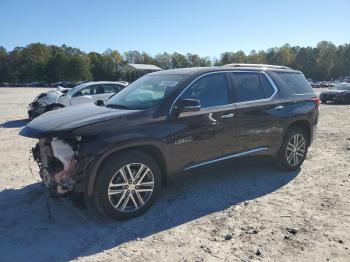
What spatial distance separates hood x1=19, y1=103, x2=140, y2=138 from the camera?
13.6 ft

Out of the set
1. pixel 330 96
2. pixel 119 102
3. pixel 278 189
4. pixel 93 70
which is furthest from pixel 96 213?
pixel 93 70

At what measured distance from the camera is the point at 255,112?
5703mm

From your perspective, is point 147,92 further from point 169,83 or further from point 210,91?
point 210,91

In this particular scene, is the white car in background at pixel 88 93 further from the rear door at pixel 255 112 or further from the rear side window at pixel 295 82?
the rear door at pixel 255 112

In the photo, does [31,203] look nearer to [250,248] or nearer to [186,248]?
[186,248]

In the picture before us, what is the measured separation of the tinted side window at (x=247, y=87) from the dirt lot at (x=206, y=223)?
3.28 feet

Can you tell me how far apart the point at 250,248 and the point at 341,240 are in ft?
3.43

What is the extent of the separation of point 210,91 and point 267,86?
52.2 inches

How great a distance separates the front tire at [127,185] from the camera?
4227 millimetres

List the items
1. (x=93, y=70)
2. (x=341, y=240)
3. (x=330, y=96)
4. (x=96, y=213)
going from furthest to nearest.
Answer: (x=93, y=70)
(x=330, y=96)
(x=96, y=213)
(x=341, y=240)

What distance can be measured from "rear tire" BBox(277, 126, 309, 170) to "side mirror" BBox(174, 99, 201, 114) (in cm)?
232

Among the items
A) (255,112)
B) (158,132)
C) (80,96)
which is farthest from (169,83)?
(80,96)

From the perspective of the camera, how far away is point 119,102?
17.4ft

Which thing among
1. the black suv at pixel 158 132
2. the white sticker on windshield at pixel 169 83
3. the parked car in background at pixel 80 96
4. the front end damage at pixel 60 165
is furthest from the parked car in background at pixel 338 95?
the front end damage at pixel 60 165
